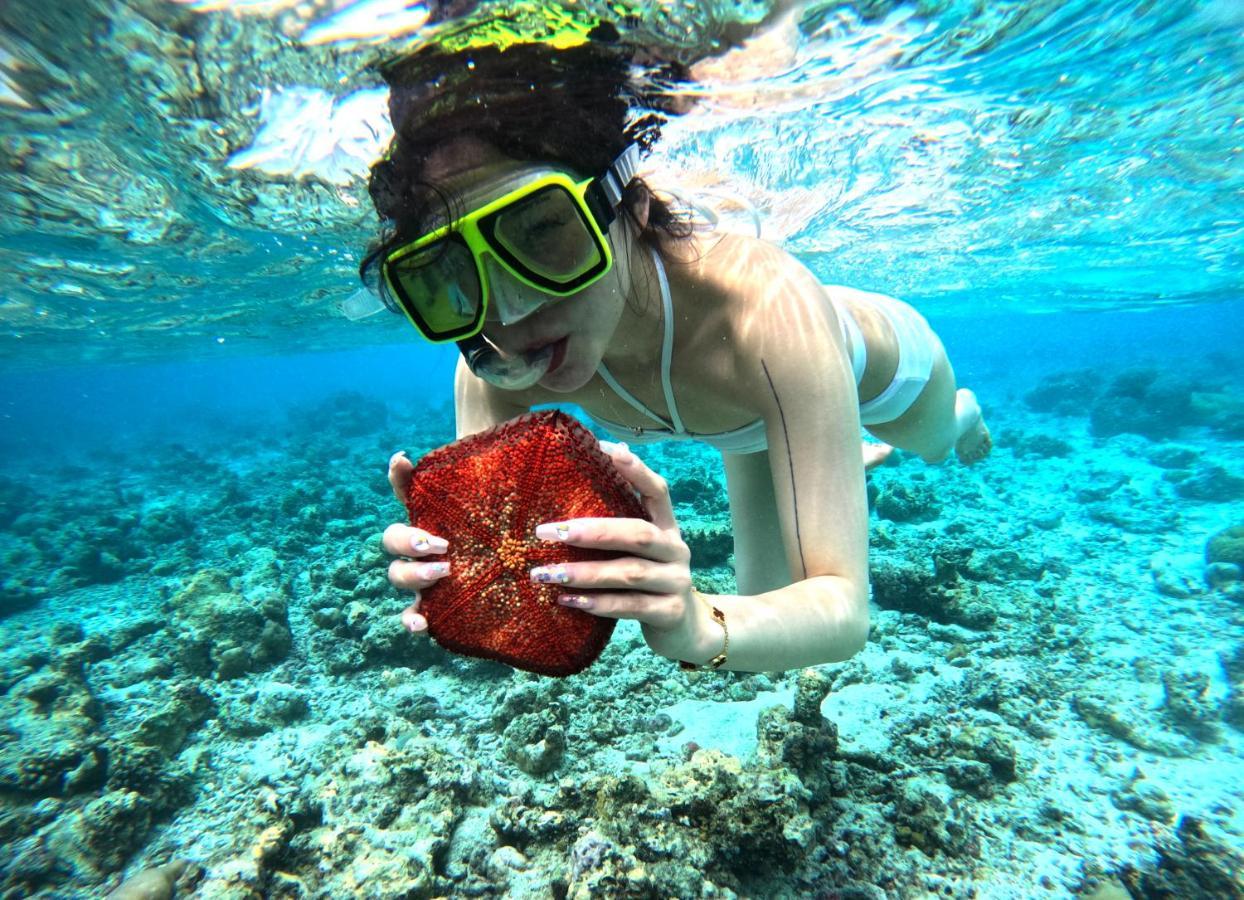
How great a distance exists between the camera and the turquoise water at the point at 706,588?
3381mm

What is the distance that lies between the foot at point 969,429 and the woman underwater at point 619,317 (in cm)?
374

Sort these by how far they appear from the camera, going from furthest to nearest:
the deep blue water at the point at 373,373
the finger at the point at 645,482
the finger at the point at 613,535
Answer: the deep blue water at the point at 373,373 → the finger at the point at 645,482 → the finger at the point at 613,535

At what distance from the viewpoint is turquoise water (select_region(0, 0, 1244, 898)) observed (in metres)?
3.38

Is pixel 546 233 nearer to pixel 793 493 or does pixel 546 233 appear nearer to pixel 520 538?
pixel 520 538

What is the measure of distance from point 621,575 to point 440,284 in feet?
4.40

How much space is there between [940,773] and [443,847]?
3.55m

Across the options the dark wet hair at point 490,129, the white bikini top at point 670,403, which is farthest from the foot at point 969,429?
the dark wet hair at point 490,129

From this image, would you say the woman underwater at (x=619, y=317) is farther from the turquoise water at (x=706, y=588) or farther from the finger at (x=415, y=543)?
the turquoise water at (x=706, y=588)

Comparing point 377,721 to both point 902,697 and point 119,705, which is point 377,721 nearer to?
point 119,705

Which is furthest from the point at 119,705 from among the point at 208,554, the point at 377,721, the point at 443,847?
the point at 208,554

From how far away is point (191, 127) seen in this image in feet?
25.1

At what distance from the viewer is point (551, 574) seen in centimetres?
136

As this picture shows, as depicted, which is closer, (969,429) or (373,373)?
(969,429)

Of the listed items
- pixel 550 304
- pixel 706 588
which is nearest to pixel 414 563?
pixel 550 304
